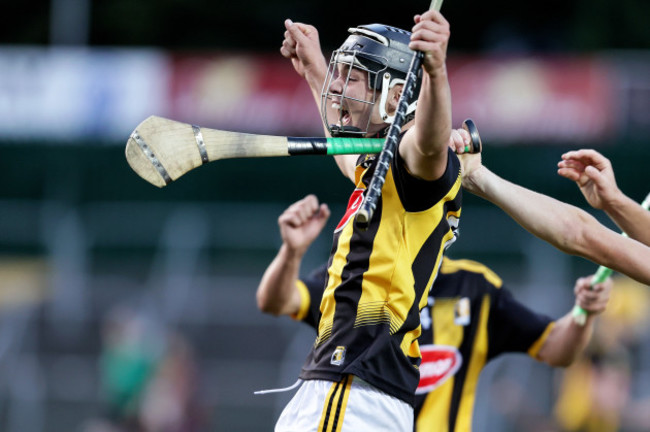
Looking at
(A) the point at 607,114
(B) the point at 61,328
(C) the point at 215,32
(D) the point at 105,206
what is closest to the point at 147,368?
(B) the point at 61,328

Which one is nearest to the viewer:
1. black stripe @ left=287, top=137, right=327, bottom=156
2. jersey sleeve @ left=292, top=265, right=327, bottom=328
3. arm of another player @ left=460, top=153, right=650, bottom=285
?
black stripe @ left=287, top=137, right=327, bottom=156

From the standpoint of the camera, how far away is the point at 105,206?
12.8 metres

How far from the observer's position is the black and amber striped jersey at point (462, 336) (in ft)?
14.8

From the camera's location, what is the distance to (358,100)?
3566 mm

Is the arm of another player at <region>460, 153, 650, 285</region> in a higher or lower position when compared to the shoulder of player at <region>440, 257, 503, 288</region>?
higher

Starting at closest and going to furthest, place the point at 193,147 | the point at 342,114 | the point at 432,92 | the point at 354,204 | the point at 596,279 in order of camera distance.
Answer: the point at 432,92, the point at 193,147, the point at 354,204, the point at 342,114, the point at 596,279

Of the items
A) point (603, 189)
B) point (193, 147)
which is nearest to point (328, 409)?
point (193, 147)

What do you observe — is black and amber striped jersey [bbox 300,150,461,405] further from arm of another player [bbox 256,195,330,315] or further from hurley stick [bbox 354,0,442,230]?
arm of another player [bbox 256,195,330,315]

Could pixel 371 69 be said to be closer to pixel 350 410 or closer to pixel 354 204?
pixel 354 204

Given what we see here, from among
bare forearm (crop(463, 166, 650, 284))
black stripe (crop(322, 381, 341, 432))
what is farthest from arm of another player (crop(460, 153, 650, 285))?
black stripe (crop(322, 381, 341, 432))

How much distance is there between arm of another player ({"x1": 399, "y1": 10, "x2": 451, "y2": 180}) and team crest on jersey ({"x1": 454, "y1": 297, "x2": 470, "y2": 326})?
1.65 metres

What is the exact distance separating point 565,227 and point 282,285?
5.45 feet

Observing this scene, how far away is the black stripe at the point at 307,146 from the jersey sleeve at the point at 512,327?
5.46 feet

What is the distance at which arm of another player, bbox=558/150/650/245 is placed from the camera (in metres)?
3.82
